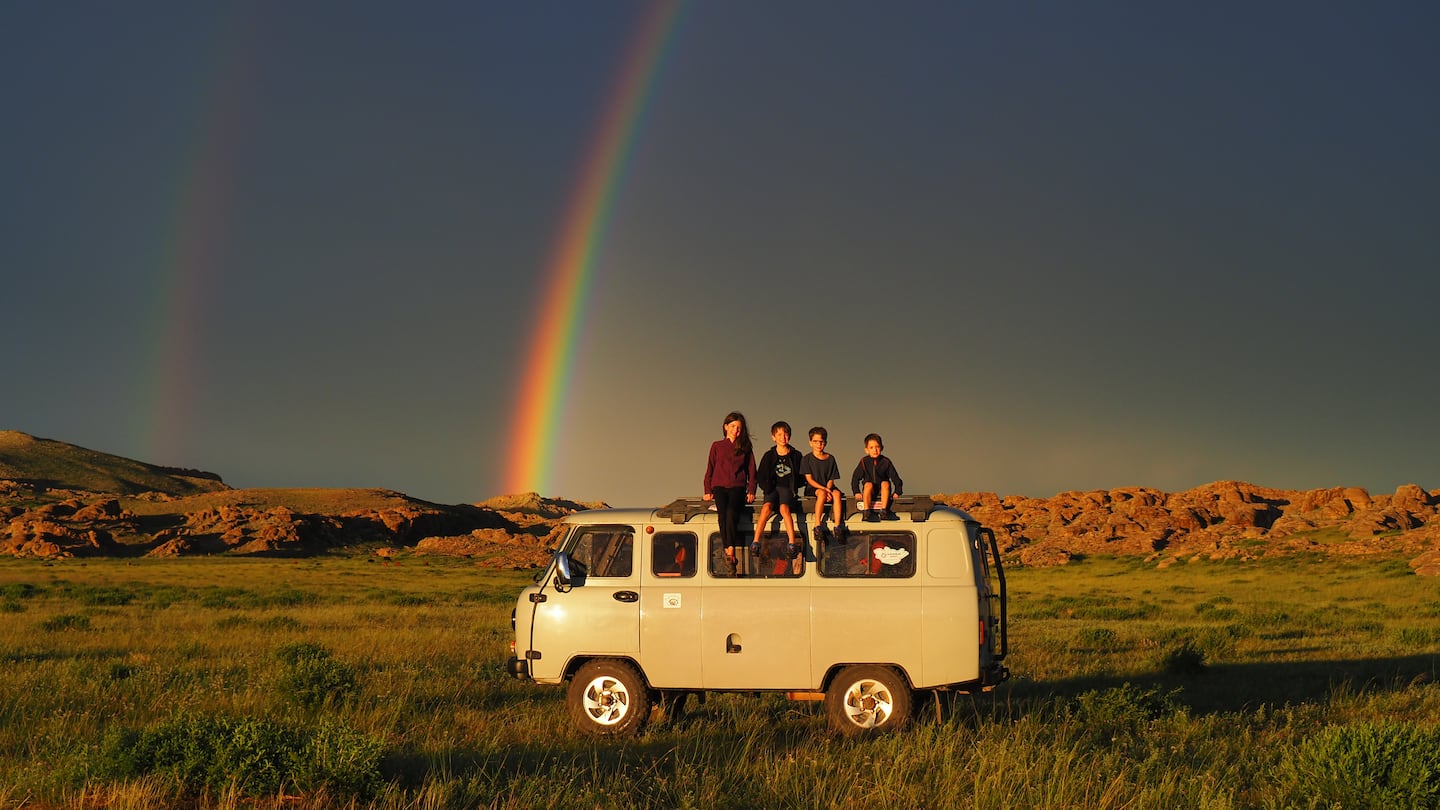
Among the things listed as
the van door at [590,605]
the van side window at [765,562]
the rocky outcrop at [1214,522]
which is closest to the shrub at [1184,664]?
the van side window at [765,562]

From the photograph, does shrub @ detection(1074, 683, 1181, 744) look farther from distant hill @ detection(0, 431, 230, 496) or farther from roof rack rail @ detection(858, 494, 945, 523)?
distant hill @ detection(0, 431, 230, 496)

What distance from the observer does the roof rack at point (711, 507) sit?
1194cm

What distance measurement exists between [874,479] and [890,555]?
0.98 metres

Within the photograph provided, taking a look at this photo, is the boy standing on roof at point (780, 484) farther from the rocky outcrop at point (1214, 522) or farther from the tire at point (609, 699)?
the rocky outcrop at point (1214, 522)

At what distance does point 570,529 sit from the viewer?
12.6 metres

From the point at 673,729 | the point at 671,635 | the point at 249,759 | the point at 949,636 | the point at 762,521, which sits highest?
the point at 762,521

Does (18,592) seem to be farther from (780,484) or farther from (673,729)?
(780,484)

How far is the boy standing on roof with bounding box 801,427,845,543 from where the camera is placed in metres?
12.0

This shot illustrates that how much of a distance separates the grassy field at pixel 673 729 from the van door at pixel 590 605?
0.97 m

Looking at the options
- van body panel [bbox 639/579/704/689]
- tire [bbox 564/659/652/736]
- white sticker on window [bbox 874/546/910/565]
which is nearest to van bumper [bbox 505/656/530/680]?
tire [bbox 564/659/652/736]

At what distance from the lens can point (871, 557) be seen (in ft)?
39.5

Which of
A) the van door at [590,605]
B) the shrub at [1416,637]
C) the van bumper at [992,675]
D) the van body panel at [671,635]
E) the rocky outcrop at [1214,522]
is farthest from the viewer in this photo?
the rocky outcrop at [1214,522]

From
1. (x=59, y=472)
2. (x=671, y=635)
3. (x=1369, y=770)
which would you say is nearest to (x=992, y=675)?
(x=671, y=635)

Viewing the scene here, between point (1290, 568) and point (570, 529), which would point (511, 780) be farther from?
point (1290, 568)
